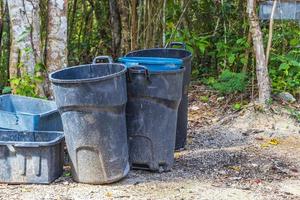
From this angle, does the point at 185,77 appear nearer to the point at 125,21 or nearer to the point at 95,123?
the point at 95,123

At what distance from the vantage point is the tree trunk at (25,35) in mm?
5258

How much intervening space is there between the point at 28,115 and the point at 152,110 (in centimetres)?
100

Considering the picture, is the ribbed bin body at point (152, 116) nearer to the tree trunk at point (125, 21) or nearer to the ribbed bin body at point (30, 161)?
the ribbed bin body at point (30, 161)

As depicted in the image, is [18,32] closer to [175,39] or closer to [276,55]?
[175,39]

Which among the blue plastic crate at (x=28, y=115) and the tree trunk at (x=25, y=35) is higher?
the tree trunk at (x=25, y=35)

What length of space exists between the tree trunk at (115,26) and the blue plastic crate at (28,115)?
12.7 ft

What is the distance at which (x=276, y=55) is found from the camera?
22.4 ft

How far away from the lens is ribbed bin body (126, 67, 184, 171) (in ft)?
13.4

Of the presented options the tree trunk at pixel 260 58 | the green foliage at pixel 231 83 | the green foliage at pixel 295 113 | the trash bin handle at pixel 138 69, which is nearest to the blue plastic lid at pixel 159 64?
the trash bin handle at pixel 138 69

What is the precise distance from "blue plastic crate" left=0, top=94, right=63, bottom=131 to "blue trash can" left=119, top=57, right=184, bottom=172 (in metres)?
0.68

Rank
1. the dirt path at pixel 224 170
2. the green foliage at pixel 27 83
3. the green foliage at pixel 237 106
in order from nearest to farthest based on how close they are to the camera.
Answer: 1. the dirt path at pixel 224 170
2. the green foliage at pixel 27 83
3. the green foliage at pixel 237 106

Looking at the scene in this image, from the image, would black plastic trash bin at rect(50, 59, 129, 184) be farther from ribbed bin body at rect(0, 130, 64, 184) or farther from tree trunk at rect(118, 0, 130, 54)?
tree trunk at rect(118, 0, 130, 54)

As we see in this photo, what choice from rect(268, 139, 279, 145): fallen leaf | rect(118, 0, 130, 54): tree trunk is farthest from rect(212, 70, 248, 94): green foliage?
rect(118, 0, 130, 54): tree trunk

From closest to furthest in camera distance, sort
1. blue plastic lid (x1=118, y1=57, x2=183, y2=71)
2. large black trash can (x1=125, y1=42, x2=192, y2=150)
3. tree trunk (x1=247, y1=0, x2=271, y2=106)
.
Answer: blue plastic lid (x1=118, y1=57, x2=183, y2=71), large black trash can (x1=125, y1=42, x2=192, y2=150), tree trunk (x1=247, y1=0, x2=271, y2=106)
